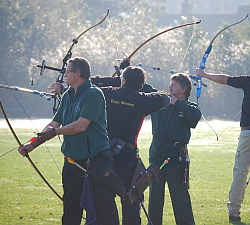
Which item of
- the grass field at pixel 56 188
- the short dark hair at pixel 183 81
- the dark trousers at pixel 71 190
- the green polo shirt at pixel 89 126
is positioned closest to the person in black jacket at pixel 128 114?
the green polo shirt at pixel 89 126

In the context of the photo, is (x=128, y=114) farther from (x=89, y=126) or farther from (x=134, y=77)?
(x=89, y=126)

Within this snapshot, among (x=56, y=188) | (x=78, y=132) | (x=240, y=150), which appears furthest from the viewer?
(x=56, y=188)

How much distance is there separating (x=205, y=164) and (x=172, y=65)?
3143cm

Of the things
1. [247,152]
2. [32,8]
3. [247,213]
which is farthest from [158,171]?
[32,8]

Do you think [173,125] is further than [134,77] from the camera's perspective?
Yes

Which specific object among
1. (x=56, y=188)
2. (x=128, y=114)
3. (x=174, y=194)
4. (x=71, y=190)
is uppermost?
(x=128, y=114)

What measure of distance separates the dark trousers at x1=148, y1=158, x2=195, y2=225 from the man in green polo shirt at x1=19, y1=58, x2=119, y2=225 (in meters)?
0.88

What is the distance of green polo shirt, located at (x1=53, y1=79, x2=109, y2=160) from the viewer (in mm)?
4059

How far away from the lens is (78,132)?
4.03 m

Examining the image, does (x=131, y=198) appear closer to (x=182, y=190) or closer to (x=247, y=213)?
(x=182, y=190)

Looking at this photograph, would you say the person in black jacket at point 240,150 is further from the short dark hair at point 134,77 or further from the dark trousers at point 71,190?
the dark trousers at point 71,190

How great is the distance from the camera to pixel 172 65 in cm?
4178

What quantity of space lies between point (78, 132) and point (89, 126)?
127 millimetres

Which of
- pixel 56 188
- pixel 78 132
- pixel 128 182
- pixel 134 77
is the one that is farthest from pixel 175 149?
pixel 56 188
